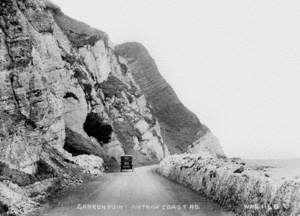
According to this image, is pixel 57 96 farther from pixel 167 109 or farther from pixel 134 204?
pixel 167 109

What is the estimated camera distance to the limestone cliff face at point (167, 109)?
93.5 meters

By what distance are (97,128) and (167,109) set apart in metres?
50.8

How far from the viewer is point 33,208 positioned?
44.1 feet

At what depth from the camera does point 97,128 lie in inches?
1948

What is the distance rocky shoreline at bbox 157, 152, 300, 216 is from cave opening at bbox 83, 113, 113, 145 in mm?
30611

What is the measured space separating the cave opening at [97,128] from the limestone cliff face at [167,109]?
132 ft

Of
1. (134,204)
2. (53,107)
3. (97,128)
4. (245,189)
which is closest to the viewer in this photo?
(245,189)

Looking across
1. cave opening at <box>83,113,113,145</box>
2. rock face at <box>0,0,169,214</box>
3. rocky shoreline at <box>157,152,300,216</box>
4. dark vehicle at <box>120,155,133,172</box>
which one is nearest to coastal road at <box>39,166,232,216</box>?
rocky shoreline at <box>157,152,300,216</box>

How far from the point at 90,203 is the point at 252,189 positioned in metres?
6.09

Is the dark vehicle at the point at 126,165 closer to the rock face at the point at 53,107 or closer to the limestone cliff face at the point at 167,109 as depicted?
the rock face at the point at 53,107

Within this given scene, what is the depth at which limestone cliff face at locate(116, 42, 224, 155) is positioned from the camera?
307 feet

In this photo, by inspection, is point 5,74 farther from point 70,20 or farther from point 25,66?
point 70,20

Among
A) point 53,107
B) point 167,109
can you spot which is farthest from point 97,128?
point 167,109

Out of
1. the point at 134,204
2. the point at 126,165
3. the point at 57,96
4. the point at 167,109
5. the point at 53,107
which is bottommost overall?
the point at 126,165
